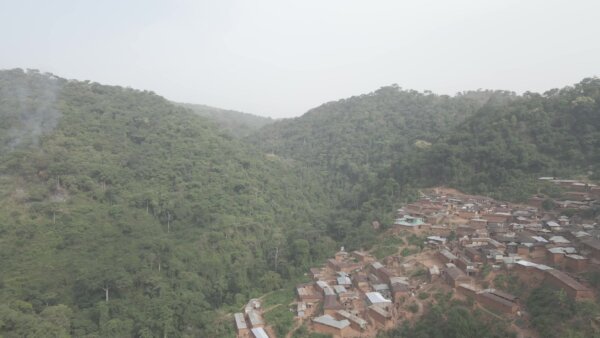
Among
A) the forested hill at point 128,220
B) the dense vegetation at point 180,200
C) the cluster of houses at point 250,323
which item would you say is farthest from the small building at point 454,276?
the forested hill at point 128,220

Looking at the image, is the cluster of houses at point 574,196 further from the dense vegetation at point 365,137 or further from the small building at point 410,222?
the dense vegetation at point 365,137

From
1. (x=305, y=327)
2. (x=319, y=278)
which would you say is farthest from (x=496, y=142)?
(x=305, y=327)

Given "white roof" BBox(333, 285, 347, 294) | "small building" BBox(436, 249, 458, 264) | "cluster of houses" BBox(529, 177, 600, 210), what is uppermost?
"cluster of houses" BBox(529, 177, 600, 210)

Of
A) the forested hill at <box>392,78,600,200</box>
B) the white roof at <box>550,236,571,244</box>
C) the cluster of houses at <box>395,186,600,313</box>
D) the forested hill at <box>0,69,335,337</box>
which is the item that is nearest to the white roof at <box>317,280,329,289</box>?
the forested hill at <box>0,69,335,337</box>

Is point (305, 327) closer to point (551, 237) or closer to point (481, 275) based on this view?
point (481, 275)

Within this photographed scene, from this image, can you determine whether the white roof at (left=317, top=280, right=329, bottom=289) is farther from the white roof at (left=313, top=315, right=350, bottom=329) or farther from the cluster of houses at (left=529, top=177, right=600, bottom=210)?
the cluster of houses at (left=529, top=177, right=600, bottom=210)

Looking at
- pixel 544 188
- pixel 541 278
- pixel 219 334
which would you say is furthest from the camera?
pixel 544 188
